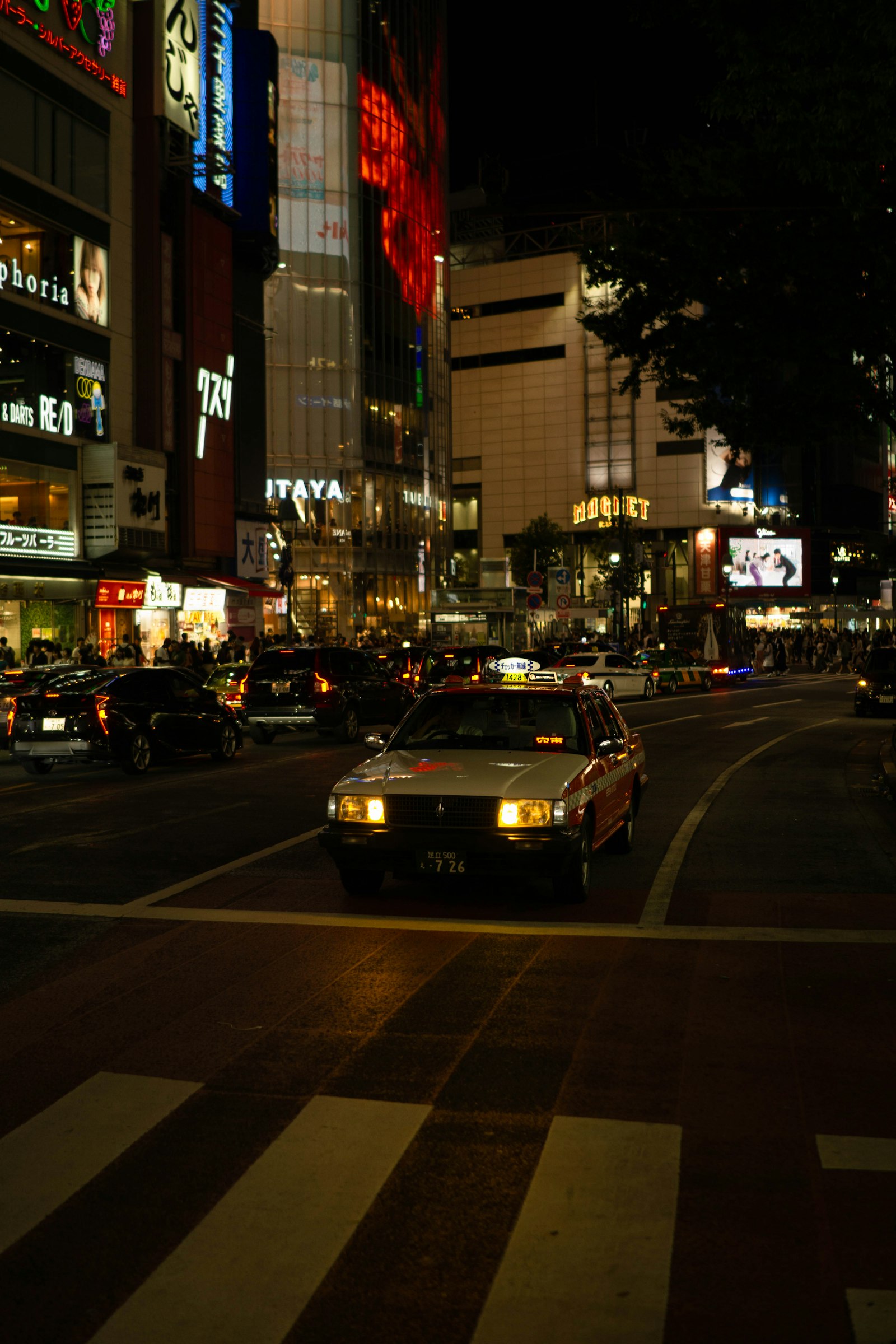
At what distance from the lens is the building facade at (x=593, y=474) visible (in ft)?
338

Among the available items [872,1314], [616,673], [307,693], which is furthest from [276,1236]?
[616,673]

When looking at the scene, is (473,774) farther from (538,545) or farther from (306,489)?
(538,545)

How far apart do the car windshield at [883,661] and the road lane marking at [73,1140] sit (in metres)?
29.6

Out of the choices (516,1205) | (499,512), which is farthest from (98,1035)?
(499,512)

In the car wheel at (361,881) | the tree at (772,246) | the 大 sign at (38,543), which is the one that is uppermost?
the tree at (772,246)

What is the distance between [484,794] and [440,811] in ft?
1.04

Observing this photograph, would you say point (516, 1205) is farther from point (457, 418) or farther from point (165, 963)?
point (457, 418)

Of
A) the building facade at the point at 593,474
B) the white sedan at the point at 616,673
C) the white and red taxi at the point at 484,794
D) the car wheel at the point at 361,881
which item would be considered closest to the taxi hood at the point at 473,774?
the white and red taxi at the point at 484,794

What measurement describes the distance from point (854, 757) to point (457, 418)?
10561 centimetres

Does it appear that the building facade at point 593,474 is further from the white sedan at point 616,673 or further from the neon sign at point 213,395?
the white sedan at point 616,673

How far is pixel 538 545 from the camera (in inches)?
4168

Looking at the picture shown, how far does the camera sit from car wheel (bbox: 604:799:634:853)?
1175 centimetres

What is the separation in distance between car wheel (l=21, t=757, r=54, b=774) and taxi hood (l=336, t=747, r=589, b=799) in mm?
10763

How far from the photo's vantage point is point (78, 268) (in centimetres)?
3941
